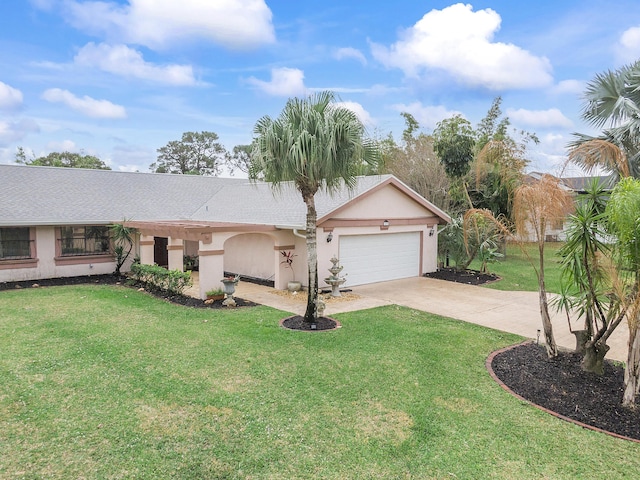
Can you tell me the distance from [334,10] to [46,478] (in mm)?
15424

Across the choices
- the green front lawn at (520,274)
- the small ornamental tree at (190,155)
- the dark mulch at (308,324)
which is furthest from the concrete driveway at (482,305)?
the small ornamental tree at (190,155)

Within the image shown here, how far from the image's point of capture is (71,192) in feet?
60.0

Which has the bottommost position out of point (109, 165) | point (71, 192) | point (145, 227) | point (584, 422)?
point (584, 422)

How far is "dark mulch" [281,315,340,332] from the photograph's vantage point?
32.7 feet

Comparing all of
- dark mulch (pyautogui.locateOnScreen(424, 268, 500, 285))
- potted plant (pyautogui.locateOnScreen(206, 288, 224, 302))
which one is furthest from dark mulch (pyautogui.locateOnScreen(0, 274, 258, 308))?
dark mulch (pyautogui.locateOnScreen(424, 268, 500, 285))

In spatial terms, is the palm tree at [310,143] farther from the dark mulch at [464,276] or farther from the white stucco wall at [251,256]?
the dark mulch at [464,276]

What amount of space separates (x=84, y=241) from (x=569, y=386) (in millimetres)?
17719

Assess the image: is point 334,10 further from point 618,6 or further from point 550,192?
point 550,192

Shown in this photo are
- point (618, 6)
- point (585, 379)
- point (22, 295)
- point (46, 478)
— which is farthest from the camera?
point (22, 295)

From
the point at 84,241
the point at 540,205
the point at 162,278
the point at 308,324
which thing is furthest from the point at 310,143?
the point at 84,241

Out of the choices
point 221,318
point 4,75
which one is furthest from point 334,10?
point 4,75

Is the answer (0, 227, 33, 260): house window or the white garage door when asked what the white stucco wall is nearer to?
the white garage door

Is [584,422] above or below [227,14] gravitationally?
below

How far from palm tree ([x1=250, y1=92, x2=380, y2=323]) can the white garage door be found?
19.7ft
